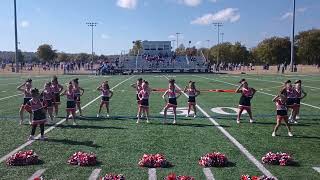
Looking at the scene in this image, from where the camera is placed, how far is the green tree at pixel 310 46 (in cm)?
10325

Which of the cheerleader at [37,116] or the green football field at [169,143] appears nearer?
the green football field at [169,143]

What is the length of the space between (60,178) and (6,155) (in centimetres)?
277

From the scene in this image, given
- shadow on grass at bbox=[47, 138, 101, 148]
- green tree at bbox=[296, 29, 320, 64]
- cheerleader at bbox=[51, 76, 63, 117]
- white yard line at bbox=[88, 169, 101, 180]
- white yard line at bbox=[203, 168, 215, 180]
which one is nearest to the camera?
white yard line at bbox=[88, 169, 101, 180]

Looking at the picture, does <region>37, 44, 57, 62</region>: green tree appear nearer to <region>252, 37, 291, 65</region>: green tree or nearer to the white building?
the white building

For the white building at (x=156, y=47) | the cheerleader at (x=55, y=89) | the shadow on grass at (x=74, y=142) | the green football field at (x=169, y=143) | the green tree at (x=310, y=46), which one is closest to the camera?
the green football field at (x=169, y=143)

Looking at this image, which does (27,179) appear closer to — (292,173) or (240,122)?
(292,173)

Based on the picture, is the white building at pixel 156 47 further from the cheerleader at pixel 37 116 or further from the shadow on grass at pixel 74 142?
the shadow on grass at pixel 74 142

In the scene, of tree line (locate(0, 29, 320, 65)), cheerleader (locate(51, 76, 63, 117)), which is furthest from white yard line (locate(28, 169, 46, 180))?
tree line (locate(0, 29, 320, 65))

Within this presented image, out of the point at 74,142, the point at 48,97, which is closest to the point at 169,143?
the point at 74,142

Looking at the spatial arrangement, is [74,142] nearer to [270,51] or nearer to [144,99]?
[144,99]

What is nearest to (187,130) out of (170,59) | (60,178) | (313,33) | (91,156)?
(91,156)

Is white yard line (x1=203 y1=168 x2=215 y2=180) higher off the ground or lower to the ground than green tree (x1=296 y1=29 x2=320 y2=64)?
lower

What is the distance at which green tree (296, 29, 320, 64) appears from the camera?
103 meters

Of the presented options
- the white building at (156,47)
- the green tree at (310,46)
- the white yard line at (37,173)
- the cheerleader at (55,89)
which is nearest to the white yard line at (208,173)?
the white yard line at (37,173)
